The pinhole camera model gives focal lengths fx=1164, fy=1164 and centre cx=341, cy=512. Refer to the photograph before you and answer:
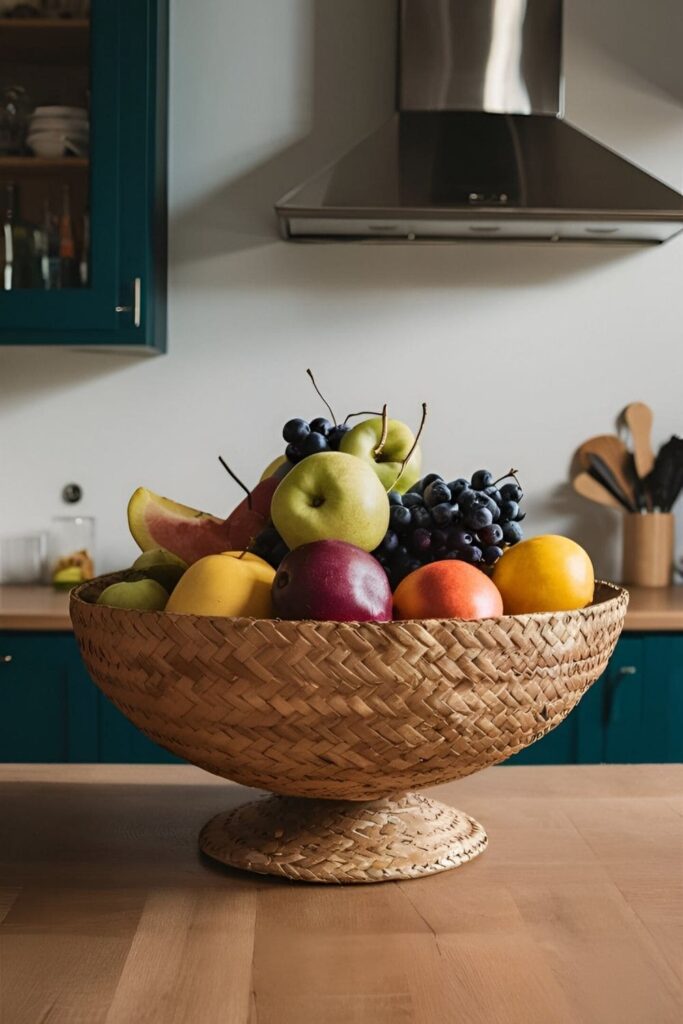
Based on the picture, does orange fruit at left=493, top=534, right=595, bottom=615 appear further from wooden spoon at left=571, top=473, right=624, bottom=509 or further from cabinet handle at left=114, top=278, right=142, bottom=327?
wooden spoon at left=571, top=473, right=624, bottom=509

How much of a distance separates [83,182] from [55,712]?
1.10m

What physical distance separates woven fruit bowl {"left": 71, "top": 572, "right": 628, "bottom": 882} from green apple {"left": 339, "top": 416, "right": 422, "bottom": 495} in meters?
0.21

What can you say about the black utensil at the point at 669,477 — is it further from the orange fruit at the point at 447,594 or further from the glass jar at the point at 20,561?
the orange fruit at the point at 447,594

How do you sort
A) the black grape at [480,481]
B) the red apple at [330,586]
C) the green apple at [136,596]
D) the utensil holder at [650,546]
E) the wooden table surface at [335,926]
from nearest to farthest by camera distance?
the wooden table surface at [335,926], the red apple at [330,586], the green apple at [136,596], the black grape at [480,481], the utensil holder at [650,546]

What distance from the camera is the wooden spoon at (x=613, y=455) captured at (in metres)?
2.79

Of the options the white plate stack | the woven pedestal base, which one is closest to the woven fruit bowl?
the woven pedestal base

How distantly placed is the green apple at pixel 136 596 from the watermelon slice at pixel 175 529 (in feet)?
0.32

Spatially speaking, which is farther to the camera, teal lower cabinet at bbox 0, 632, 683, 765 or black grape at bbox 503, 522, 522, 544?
teal lower cabinet at bbox 0, 632, 683, 765

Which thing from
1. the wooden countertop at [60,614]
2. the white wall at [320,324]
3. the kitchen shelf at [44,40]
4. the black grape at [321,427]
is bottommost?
the wooden countertop at [60,614]

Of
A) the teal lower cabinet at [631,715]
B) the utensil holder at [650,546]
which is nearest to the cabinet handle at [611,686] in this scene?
the teal lower cabinet at [631,715]

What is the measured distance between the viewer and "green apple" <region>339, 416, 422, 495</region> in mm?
936

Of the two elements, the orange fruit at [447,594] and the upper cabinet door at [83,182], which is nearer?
the orange fruit at [447,594]

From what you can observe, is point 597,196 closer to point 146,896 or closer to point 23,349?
point 23,349

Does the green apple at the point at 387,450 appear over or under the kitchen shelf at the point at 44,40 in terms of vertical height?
under
